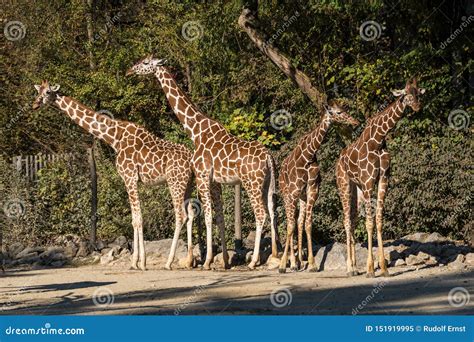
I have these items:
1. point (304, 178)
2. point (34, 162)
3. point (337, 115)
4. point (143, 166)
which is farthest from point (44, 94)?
point (34, 162)

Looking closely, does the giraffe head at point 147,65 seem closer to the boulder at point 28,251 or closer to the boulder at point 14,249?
the boulder at point 28,251

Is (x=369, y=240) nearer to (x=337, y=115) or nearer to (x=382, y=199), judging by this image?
(x=382, y=199)

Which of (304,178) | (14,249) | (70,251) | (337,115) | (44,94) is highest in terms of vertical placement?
(44,94)

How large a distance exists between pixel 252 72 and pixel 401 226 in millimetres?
5826

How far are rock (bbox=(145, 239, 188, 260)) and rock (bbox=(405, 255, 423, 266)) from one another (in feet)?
13.6

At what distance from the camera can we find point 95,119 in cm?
1767

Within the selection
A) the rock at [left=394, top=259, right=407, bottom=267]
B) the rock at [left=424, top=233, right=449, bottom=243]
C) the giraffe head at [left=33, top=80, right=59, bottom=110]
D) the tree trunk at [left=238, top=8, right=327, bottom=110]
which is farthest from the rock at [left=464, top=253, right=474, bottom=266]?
the giraffe head at [left=33, top=80, right=59, bottom=110]

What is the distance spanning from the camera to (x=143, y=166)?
17031 mm

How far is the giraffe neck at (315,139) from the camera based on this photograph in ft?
50.9

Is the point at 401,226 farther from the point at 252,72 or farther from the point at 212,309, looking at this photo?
the point at 212,309

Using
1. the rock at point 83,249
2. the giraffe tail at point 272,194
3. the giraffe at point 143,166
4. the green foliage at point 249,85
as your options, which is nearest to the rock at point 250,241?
the green foliage at point 249,85

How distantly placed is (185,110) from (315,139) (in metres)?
2.79

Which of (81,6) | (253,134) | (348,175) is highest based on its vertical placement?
(81,6)

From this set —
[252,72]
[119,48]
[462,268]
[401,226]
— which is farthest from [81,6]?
[462,268]
